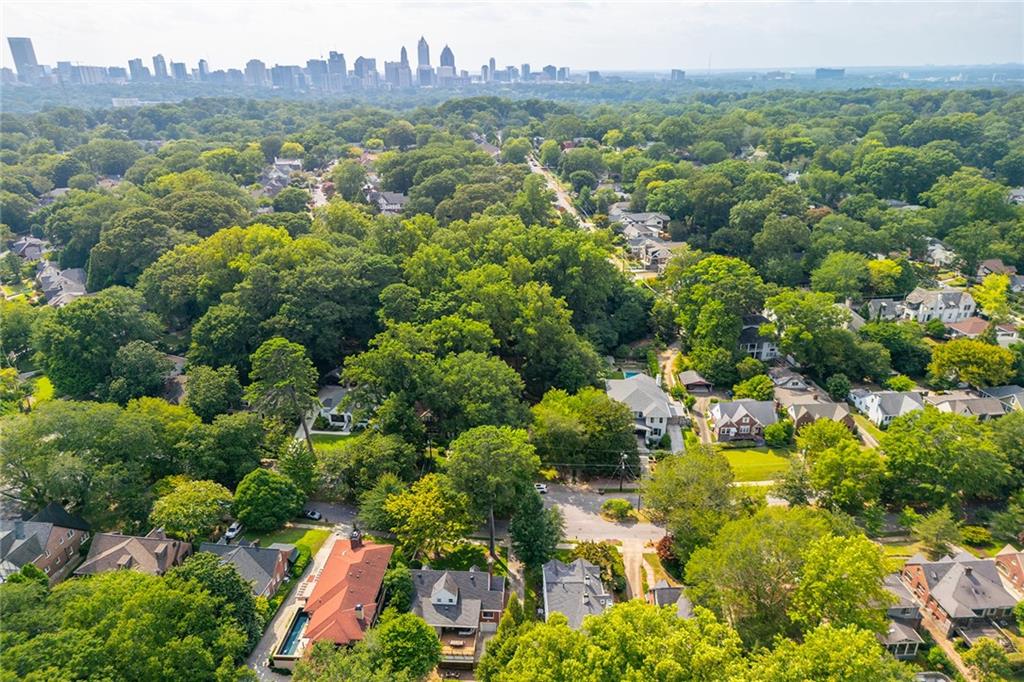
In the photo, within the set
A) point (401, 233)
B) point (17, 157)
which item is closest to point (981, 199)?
point (401, 233)

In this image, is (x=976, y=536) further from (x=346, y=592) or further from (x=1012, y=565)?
(x=346, y=592)

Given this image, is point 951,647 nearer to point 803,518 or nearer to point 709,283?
point 803,518

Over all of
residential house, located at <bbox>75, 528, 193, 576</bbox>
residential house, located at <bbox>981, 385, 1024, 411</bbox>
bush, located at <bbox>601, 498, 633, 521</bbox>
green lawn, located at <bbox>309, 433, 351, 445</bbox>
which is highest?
residential house, located at <bbox>75, 528, 193, 576</bbox>

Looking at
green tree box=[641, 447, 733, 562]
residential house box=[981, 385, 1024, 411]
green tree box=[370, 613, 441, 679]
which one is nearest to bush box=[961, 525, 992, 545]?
green tree box=[641, 447, 733, 562]

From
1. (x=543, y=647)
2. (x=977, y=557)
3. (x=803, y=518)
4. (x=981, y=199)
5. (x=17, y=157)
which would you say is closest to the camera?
(x=543, y=647)

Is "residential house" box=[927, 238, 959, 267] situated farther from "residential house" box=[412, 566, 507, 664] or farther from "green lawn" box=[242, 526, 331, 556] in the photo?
"green lawn" box=[242, 526, 331, 556]

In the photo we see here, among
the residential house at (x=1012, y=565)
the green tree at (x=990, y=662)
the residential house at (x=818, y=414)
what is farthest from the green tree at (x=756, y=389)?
the green tree at (x=990, y=662)

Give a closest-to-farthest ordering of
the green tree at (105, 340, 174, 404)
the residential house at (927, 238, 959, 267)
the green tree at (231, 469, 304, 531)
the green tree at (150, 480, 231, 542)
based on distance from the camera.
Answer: the green tree at (150, 480, 231, 542) < the green tree at (231, 469, 304, 531) < the green tree at (105, 340, 174, 404) < the residential house at (927, 238, 959, 267)

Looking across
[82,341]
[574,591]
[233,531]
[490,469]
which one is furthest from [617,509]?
[82,341]
